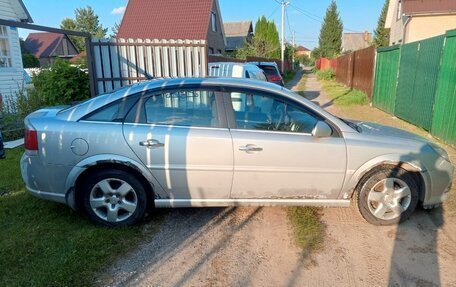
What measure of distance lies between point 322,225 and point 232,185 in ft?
3.64

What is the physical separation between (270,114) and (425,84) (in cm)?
635

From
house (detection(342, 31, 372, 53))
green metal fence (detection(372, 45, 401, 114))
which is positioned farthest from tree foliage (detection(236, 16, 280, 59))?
house (detection(342, 31, 372, 53))

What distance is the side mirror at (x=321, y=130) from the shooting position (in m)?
3.32

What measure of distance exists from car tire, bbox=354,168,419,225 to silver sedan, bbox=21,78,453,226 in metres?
0.01

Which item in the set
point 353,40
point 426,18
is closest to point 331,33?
point 353,40

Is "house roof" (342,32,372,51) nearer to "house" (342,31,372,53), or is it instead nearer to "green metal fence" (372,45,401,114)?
"house" (342,31,372,53)

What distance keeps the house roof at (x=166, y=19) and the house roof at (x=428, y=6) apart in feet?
42.4

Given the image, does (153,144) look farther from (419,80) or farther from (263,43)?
(263,43)

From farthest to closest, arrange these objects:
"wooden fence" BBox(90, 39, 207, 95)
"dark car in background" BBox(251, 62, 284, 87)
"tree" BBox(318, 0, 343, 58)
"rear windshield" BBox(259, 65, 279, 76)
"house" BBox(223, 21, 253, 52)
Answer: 1. "tree" BBox(318, 0, 343, 58)
2. "house" BBox(223, 21, 253, 52)
3. "rear windshield" BBox(259, 65, 279, 76)
4. "dark car in background" BBox(251, 62, 284, 87)
5. "wooden fence" BBox(90, 39, 207, 95)

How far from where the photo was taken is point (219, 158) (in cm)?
334

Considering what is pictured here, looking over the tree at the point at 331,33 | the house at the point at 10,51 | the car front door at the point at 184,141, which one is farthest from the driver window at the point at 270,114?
the tree at the point at 331,33

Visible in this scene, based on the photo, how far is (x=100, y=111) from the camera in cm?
344

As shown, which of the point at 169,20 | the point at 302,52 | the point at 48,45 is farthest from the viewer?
the point at 302,52

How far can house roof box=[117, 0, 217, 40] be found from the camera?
2445 cm
